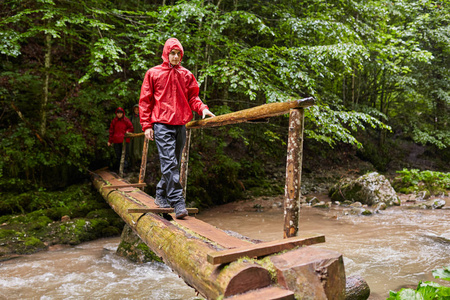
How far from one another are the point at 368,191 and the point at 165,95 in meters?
8.37

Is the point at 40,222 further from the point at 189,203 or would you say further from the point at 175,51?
the point at 175,51

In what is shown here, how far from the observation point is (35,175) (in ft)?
24.6

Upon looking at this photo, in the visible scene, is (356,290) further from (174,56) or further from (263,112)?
(174,56)

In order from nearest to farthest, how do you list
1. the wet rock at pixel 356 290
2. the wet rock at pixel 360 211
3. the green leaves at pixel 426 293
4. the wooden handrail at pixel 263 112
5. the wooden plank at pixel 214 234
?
the green leaves at pixel 426 293 < the wooden handrail at pixel 263 112 < the wooden plank at pixel 214 234 < the wet rock at pixel 356 290 < the wet rock at pixel 360 211

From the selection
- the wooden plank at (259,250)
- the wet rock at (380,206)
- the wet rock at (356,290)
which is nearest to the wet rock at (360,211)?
the wet rock at (380,206)

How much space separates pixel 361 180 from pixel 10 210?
995 cm

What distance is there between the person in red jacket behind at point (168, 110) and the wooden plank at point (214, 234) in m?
0.28

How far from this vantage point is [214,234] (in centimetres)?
292

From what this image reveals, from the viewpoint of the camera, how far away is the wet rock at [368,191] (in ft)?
31.6

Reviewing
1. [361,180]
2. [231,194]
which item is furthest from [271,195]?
[361,180]

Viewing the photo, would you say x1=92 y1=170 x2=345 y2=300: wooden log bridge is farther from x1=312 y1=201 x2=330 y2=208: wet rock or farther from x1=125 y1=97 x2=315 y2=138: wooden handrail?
x1=312 y1=201 x2=330 y2=208: wet rock

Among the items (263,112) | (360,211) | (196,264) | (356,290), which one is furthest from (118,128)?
(356,290)

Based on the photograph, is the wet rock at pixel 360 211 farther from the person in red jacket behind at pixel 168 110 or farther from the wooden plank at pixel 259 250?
the wooden plank at pixel 259 250

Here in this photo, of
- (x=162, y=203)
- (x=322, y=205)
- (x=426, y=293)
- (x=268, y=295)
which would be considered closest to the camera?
(x=268, y=295)
